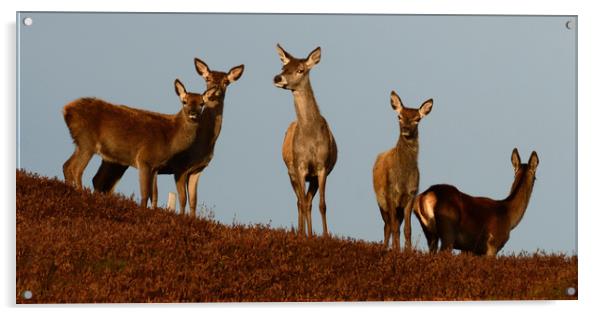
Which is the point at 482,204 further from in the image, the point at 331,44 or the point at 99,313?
the point at 99,313

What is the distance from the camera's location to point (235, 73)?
19.6 meters

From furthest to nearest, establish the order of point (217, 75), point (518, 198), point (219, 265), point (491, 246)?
point (217, 75)
point (518, 198)
point (491, 246)
point (219, 265)

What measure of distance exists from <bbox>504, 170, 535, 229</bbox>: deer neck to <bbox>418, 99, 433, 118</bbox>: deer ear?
1.58 m

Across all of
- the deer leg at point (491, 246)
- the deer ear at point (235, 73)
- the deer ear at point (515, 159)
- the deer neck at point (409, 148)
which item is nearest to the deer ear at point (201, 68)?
the deer ear at point (235, 73)

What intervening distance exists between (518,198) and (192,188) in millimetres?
4238

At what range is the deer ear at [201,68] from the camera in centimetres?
1920

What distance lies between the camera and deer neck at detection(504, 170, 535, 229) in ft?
63.8

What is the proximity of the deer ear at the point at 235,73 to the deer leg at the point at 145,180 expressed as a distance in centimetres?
162

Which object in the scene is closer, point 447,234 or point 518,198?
point 447,234

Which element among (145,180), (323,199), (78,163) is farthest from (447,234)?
(78,163)

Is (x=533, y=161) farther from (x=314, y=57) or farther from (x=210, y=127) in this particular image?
(x=210, y=127)

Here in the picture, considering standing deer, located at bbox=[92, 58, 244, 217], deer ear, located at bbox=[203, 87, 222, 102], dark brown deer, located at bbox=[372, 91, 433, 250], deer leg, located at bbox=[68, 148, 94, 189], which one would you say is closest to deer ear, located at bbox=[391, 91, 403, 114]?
dark brown deer, located at bbox=[372, 91, 433, 250]

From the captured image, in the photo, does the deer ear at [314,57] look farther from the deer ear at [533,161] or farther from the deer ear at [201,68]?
the deer ear at [533,161]

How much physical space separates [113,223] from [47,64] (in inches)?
79.9
